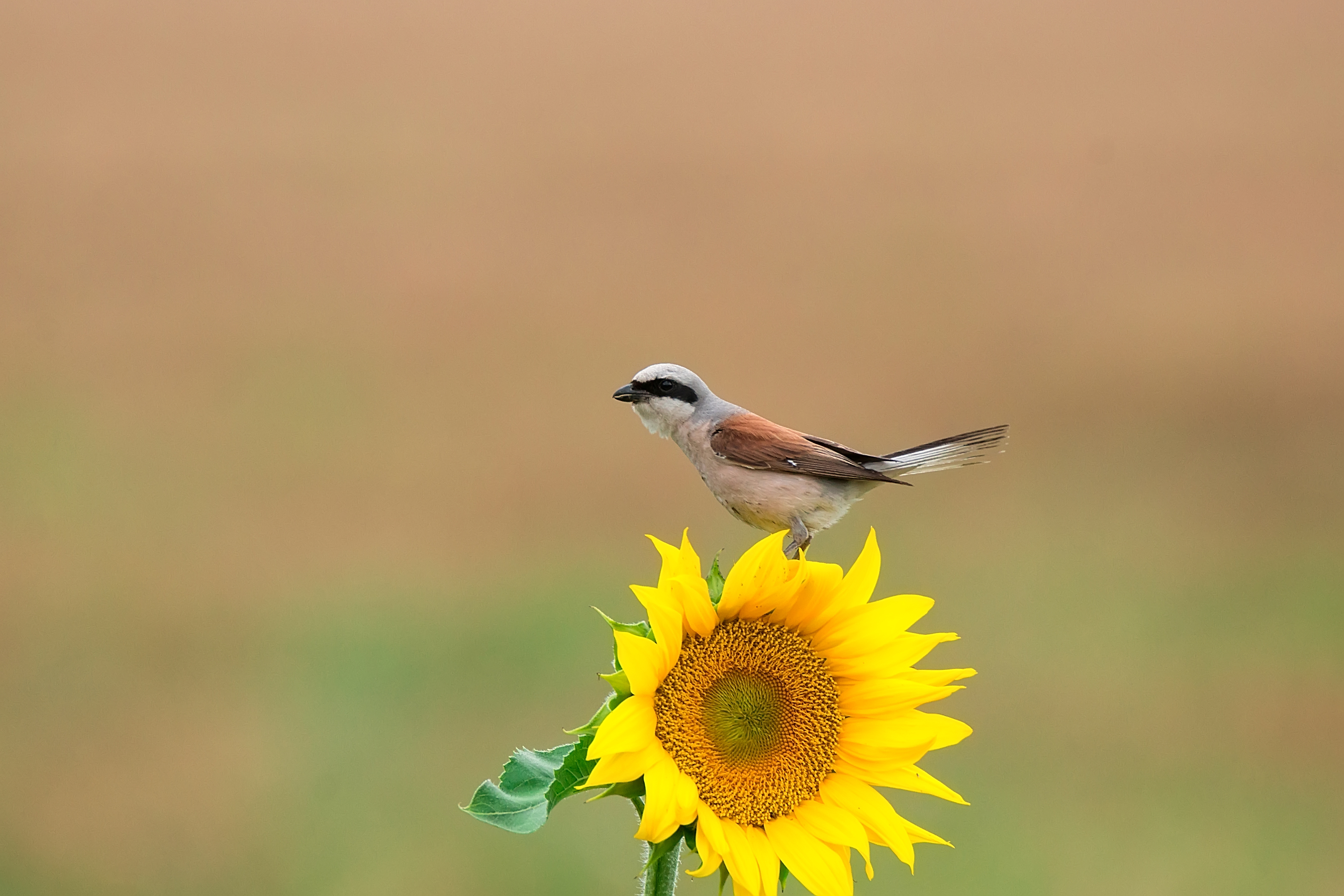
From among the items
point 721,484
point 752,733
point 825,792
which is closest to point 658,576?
point 752,733

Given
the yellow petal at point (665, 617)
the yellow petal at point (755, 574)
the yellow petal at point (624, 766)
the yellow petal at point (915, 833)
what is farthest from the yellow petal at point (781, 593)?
the yellow petal at point (915, 833)

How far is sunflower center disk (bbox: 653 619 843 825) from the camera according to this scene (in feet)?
5.57

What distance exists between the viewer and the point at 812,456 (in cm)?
224

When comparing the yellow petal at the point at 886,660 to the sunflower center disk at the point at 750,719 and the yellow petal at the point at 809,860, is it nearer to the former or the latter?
the sunflower center disk at the point at 750,719

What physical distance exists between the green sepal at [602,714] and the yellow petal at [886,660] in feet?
1.25

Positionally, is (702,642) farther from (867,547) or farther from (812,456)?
(812,456)

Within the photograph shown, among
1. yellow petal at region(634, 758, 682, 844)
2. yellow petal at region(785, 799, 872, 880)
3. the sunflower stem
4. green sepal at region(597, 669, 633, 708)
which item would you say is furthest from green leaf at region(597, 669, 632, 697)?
yellow petal at region(785, 799, 872, 880)

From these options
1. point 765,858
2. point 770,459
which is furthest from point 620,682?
point 770,459

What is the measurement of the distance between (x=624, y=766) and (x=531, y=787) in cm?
22

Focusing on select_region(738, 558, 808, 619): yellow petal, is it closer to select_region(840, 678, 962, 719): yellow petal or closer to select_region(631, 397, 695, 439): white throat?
select_region(840, 678, 962, 719): yellow petal

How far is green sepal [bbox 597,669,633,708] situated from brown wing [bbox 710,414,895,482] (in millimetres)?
658

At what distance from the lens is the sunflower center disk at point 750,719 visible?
1699 millimetres

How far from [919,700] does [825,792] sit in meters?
0.20

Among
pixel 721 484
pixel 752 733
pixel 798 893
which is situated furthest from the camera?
pixel 798 893
